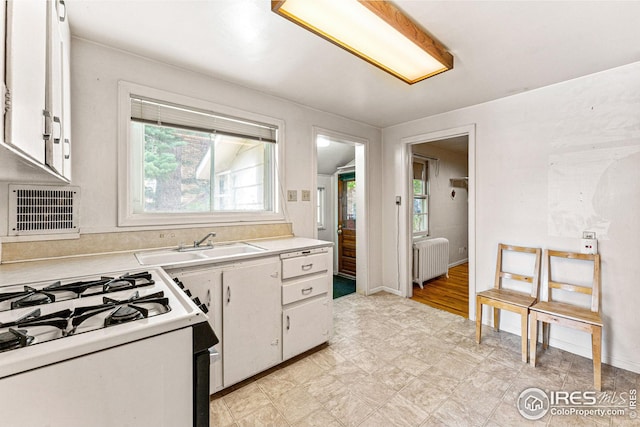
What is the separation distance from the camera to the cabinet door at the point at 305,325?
208cm

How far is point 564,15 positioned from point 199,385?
254 centimetres

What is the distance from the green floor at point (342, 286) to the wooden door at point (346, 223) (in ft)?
0.62

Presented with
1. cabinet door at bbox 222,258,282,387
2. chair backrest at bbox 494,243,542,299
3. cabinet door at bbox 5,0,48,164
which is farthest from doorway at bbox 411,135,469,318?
cabinet door at bbox 5,0,48,164

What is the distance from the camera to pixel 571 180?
2301 mm

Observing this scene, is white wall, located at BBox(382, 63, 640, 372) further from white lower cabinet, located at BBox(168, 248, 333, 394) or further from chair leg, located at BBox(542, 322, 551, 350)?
white lower cabinet, located at BBox(168, 248, 333, 394)

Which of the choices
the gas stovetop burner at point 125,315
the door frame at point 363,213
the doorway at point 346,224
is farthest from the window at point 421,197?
the gas stovetop burner at point 125,315

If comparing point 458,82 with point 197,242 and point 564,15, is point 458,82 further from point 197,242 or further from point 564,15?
point 197,242

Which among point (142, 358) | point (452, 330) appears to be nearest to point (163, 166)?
point (142, 358)

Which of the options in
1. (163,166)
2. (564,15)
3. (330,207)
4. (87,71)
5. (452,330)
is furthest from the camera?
Result: (330,207)

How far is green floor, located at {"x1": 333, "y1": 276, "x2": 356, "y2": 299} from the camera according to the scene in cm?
383

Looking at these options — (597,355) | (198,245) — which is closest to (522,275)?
(597,355)

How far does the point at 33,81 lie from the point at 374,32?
155 centimetres

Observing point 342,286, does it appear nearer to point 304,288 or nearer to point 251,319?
point 304,288

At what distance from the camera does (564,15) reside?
1.53m
